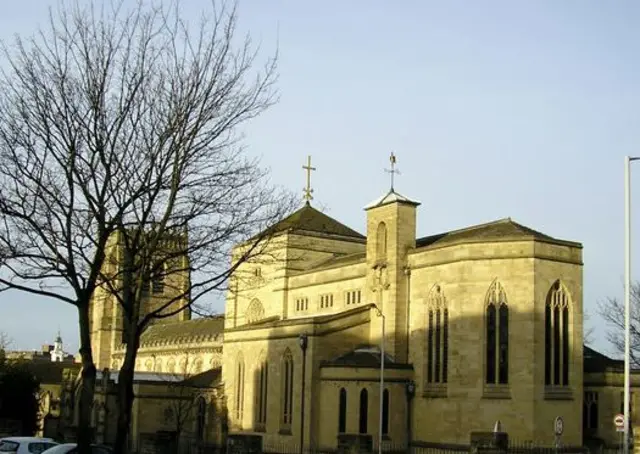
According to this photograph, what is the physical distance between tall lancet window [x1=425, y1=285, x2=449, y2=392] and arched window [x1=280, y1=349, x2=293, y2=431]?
7691 mm

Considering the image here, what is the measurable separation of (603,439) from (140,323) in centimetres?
2746

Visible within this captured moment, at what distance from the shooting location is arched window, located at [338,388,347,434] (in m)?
42.3

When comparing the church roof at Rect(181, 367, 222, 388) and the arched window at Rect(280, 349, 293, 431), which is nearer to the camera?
the arched window at Rect(280, 349, 293, 431)

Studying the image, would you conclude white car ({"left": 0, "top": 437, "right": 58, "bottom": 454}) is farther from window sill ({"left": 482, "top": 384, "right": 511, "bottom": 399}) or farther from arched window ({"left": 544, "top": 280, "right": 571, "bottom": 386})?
arched window ({"left": 544, "top": 280, "right": 571, "bottom": 386})

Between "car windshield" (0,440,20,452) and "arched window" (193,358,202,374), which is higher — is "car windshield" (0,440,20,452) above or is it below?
below

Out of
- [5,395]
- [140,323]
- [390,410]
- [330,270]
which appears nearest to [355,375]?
[390,410]

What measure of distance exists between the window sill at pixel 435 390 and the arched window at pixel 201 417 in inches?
769

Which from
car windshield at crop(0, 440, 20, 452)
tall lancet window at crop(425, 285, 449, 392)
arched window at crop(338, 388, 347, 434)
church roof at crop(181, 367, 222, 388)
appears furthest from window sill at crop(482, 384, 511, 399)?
church roof at crop(181, 367, 222, 388)

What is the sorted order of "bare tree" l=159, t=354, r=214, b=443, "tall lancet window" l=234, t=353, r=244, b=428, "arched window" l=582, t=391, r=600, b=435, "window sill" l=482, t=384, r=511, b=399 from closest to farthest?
"window sill" l=482, t=384, r=511, b=399
"arched window" l=582, t=391, r=600, b=435
"tall lancet window" l=234, t=353, r=244, b=428
"bare tree" l=159, t=354, r=214, b=443

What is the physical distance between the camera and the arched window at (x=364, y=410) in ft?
138

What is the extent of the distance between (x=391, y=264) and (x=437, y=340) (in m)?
4.60

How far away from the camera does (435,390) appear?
41750mm

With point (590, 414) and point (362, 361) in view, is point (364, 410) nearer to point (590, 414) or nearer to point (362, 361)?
point (362, 361)

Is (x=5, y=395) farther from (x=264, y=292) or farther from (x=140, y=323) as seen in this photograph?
(x=140, y=323)
